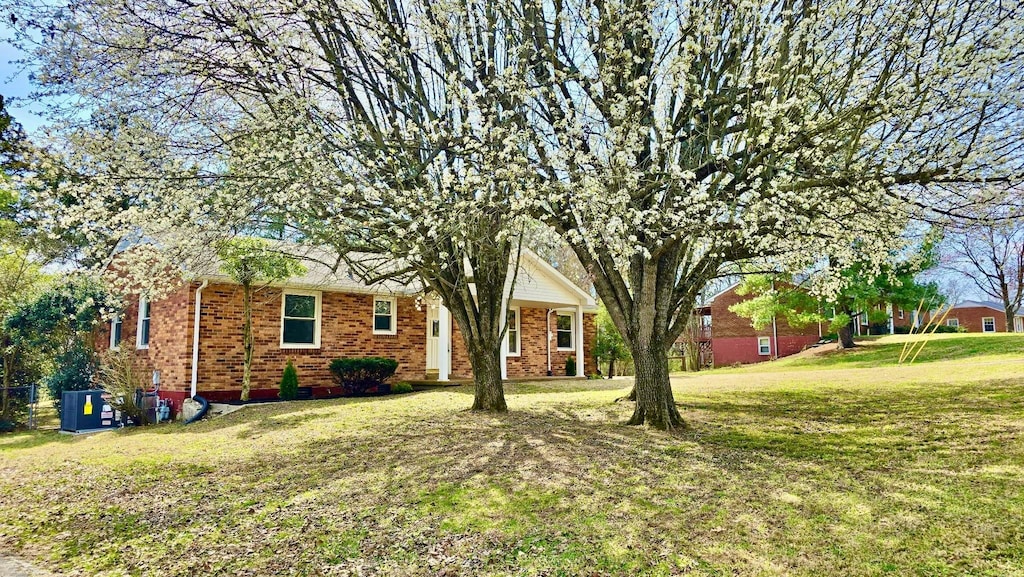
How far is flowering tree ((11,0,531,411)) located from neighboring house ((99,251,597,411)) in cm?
408

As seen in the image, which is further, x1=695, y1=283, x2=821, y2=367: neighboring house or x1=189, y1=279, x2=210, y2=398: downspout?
x1=695, y1=283, x2=821, y2=367: neighboring house

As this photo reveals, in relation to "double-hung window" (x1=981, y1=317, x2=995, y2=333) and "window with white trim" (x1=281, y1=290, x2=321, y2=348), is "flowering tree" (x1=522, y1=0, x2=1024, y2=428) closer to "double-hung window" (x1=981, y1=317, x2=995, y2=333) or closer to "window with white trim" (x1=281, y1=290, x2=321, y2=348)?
"window with white trim" (x1=281, y1=290, x2=321, y2=348)

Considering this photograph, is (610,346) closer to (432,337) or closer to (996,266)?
(432,337)

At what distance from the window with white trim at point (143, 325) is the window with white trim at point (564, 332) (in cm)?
1277

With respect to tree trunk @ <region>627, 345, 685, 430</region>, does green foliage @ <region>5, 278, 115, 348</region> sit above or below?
above

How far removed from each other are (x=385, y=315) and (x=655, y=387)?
1045cm

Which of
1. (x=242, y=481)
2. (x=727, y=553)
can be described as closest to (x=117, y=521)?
(x=242, y=481)

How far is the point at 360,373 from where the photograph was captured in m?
15.2

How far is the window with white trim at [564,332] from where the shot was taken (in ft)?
71.9

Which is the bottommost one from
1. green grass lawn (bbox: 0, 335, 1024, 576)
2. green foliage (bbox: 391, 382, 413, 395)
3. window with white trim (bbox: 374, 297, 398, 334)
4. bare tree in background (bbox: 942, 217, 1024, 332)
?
green grass lawn (bbox: 0, 335, 1024, 576)

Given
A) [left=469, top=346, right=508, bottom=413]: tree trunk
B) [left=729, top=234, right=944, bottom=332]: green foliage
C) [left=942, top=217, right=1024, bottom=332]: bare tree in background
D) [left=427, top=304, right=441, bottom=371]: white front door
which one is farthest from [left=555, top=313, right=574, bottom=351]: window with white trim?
[left=942, top=217, right=1024, bottom=332]: bare tree in background

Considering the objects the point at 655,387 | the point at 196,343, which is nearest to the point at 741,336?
the point at 655,387

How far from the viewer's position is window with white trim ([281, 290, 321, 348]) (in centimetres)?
1504

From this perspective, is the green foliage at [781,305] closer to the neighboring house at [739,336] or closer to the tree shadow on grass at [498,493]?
the neighboring house at [739,336]
